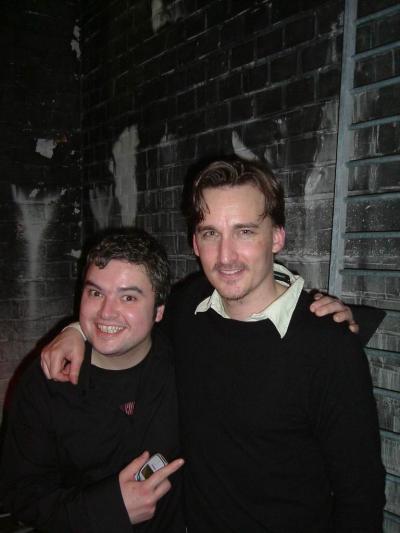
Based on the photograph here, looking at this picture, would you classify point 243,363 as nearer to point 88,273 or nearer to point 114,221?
point 88,273

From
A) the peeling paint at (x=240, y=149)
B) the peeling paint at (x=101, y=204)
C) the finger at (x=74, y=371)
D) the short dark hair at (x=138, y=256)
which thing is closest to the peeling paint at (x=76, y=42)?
the peeling paint at (x=101, y=204)

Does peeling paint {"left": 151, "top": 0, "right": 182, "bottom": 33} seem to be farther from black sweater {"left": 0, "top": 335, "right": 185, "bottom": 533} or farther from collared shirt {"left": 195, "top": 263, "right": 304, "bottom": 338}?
black sweater {"left": 0, "top": 335, "right": 185, "bottom": 533}

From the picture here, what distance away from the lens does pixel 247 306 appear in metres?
1.62

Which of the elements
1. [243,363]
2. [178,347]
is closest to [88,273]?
[178,347]

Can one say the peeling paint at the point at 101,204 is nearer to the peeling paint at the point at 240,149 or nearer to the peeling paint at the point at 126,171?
the peeling paint at the point at 126,171

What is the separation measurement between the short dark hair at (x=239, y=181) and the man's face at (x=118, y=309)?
14.0 inches

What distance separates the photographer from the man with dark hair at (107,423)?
1.55m

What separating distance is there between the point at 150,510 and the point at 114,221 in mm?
2392

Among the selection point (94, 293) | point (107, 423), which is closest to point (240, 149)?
point (94, 293)

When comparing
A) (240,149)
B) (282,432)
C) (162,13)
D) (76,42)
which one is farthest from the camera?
(76,42)

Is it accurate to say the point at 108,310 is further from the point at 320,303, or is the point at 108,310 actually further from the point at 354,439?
the point at 354,439

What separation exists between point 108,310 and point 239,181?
0.72 m

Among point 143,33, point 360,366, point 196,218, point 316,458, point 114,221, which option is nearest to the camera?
point 360,366

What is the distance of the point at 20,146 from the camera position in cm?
357
